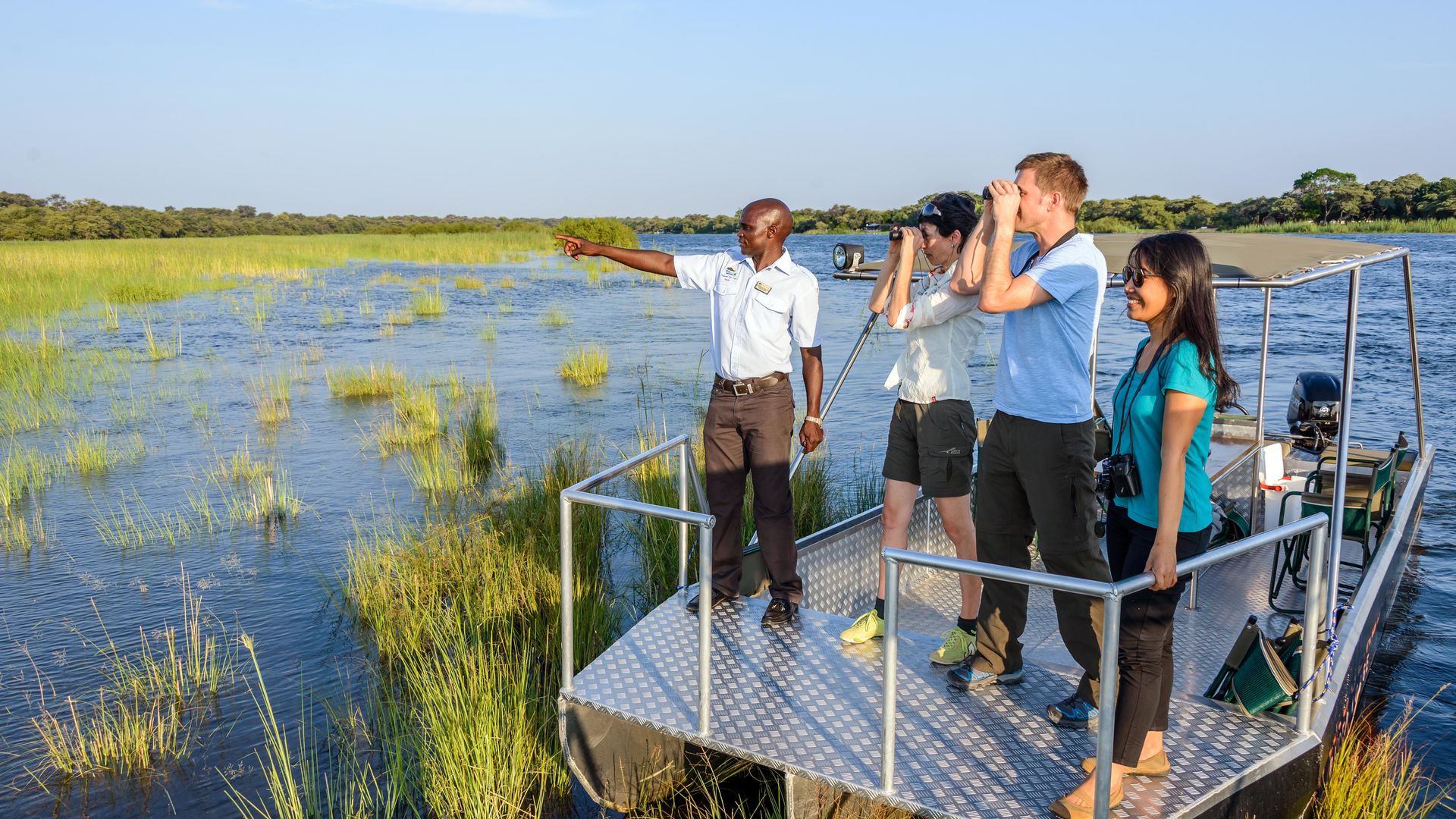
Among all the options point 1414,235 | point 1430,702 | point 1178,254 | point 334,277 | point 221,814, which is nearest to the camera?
point 1178,254

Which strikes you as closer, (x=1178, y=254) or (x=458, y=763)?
(x=1178, y=254)

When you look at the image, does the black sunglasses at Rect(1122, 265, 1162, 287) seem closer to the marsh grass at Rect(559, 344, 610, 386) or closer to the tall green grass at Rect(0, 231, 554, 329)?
the marsh grass at Rect(559, 344, 610, 386)

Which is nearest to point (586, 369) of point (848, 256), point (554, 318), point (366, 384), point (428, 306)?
point (366, 384)

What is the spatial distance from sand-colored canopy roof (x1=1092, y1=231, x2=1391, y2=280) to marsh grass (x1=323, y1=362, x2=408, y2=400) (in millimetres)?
10610

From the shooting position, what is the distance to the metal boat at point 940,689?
327cm

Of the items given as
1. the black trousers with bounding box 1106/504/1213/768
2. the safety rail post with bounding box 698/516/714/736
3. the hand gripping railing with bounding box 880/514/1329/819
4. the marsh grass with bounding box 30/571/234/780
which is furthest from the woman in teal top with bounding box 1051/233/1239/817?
the marsh grass with bounding box 30/571/234/780

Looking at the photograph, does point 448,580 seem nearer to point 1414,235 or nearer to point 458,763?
point 458,763

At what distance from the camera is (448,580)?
672 cm

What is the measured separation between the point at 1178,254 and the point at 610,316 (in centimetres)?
2344

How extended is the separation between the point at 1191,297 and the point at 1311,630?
1258 mm

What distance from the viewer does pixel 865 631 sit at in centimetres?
435

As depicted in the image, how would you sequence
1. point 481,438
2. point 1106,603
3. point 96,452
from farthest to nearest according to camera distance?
point 481,438
point 96,452
point 1106,603

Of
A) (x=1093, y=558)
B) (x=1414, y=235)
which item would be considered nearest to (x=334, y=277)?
(x=1093, y=558)

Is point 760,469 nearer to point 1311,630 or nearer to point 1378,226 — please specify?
point 1311,630
